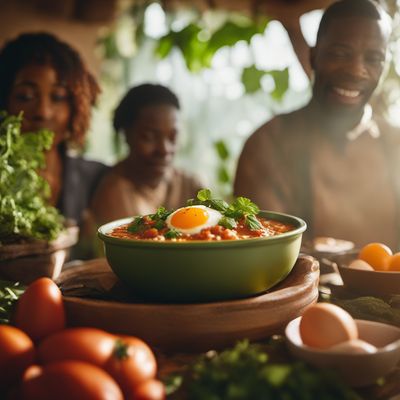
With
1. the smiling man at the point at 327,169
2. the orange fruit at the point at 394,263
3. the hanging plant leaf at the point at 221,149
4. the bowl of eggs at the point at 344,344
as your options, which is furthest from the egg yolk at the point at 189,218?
the hanging plant leaf at the point at 221,149

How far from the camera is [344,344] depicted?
83 centimetres

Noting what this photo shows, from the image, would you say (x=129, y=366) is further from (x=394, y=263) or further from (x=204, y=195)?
(x=394, y=263)

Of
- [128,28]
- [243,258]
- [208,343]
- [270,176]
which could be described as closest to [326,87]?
[270,176]

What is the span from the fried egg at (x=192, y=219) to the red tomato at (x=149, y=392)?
0.36 m

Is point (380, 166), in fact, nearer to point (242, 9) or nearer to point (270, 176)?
point (270, 176)

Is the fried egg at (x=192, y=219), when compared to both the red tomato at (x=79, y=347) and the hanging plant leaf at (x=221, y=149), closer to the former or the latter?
the red tomato at (x=79, y=347)

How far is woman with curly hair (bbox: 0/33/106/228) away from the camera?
77.4 inches

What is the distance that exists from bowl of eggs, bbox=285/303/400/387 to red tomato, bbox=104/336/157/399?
24 cm

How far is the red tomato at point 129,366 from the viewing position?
0.78m

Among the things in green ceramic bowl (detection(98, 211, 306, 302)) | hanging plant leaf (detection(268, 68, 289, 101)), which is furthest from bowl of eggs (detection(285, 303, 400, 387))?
hanging plant leaf (detection(268, 68, 289, 101))

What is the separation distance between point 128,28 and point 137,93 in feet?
5.65

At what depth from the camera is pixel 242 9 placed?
8.54ft

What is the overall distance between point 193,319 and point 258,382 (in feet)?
0.70

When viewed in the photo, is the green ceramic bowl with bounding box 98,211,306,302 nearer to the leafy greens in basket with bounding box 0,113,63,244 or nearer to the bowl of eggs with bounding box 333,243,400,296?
the bowl of eggs with bounding box 333,243,400,296
